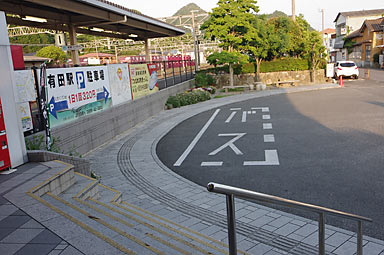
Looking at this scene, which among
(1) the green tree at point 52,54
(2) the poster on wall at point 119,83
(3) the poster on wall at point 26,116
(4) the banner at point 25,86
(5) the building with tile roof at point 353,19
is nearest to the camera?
(4) the banner at point 25,86

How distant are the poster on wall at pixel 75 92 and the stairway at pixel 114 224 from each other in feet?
12.0

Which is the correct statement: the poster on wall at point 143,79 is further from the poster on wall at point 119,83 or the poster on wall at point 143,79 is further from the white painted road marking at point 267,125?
the white painted road marking at point 267,125

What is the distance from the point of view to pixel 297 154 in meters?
9.40

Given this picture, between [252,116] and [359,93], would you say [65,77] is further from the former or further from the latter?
[359,93]

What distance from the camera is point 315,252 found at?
444 centimetres

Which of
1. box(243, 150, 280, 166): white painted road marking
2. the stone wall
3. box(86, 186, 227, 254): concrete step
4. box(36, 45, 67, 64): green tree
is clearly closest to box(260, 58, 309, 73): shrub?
the stone wall

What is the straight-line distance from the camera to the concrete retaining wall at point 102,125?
9.56 m

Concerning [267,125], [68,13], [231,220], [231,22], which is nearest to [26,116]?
[231,220]

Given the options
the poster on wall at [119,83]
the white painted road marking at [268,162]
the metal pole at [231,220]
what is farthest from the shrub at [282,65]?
the metal pole at [231,220]

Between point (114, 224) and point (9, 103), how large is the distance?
12.3 feet

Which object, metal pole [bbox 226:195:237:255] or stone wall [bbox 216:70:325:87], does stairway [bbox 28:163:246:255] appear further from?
stone wall [bbox 216:70:325:87]

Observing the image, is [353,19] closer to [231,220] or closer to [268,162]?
[268,162]

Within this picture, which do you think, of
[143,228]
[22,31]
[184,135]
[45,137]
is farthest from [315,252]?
[22,31]

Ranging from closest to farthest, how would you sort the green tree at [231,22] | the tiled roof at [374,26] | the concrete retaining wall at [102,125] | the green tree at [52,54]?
the concrete retaining wall at [102,125]
the green tree at [231,22]
the green tree at [52,54]
the tiled roof at [374,26]
